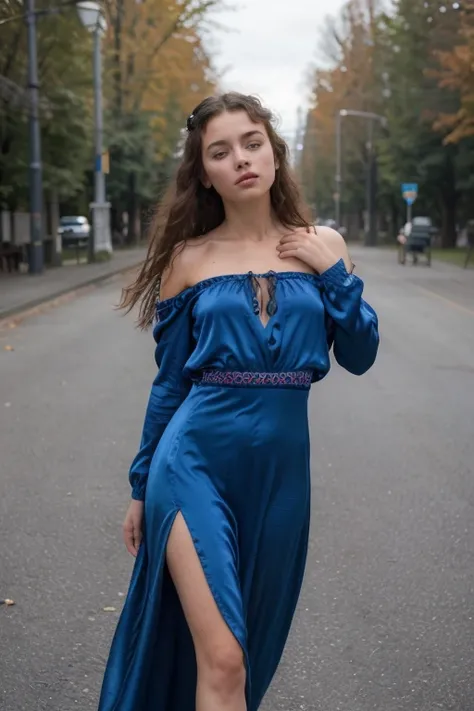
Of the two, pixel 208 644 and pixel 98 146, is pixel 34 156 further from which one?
pixel 208 644

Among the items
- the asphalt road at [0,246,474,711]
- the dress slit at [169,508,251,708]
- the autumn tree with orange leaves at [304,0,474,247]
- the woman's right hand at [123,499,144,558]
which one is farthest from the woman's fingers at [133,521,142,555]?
the autumn tree with orange leaves at [304,0,474,247]

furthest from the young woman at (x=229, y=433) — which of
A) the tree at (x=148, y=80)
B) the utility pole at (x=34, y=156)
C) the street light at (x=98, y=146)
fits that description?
the tree at (x=148, y=80)

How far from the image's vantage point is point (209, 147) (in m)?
2.68

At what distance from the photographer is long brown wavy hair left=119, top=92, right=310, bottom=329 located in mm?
2752

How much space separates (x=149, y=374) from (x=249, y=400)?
848cm

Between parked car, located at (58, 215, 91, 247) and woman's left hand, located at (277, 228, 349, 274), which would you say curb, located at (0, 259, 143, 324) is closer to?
woman's left hand, located at (277, 228, 349, 274)

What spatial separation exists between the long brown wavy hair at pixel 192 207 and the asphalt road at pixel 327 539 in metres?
1.52

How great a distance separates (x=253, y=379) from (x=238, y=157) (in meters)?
0.57

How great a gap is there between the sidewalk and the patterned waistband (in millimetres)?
14974

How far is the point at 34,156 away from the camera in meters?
26.0

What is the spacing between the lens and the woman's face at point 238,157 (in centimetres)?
263

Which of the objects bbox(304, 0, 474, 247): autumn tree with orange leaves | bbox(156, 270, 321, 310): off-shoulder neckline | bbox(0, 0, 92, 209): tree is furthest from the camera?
bbox(304, 0, 474, 247): autumn tree with orange leaves

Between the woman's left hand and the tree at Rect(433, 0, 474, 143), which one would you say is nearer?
the woman's left hand

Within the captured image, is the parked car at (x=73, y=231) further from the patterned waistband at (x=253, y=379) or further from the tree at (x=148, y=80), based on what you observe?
the patterned waistband at (x=253, y=379)
